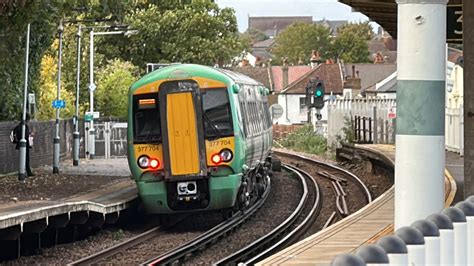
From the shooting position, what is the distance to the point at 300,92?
83625mm

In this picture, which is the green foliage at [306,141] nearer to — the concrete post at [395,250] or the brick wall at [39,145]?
the brick wall at [39,145]

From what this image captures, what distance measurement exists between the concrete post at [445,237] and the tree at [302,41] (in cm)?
12013

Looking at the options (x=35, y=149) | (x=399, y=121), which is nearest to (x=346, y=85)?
(x=35, y=149)

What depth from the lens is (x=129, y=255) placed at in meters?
15.5

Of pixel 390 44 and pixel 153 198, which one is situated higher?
pixel 390 44

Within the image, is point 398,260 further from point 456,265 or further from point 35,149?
point 35,149

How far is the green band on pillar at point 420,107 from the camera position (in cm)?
611

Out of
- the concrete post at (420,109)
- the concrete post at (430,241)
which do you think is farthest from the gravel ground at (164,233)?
the concrete post at (430,241)

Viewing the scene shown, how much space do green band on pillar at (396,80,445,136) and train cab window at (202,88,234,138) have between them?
12.0m

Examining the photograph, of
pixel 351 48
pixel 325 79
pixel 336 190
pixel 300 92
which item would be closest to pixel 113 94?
pixel 336 190

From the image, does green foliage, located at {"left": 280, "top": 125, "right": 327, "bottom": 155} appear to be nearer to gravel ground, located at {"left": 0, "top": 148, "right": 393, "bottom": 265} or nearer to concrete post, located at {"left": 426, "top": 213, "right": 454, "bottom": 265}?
gravel ground, located at {"left": 0, "top": 148, "right": 393, "bottom": 265}

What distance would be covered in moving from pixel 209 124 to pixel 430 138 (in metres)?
12.1

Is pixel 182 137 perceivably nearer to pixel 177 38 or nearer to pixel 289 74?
pixel 177 38

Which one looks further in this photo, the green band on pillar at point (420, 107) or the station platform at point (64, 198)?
the station platform at point (64, 198)
